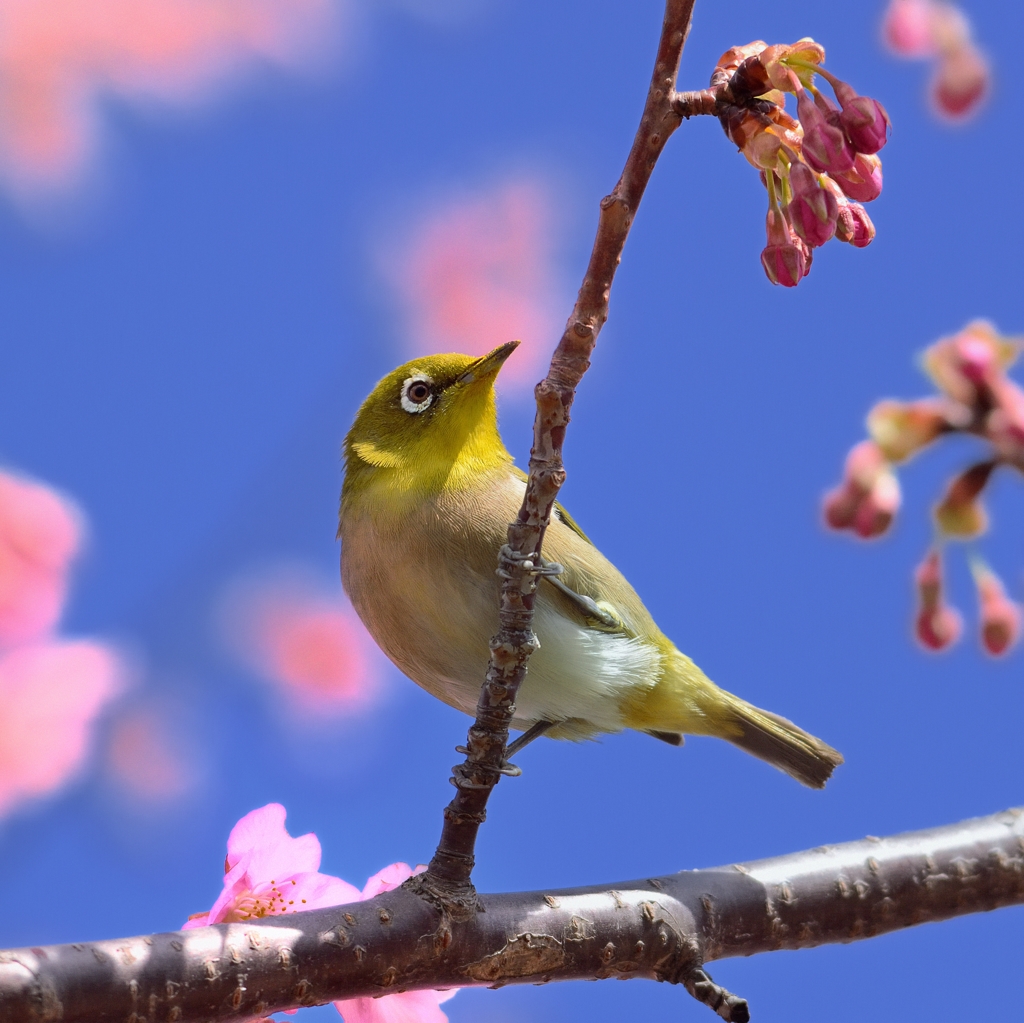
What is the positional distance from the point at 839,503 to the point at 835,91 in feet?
2.62

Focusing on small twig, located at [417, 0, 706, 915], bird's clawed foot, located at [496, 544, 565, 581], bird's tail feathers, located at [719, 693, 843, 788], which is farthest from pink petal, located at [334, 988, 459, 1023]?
bird's tail feathers, located at [719, 693, 843, 788]

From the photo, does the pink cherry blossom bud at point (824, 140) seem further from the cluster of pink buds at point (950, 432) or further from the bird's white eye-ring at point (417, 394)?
the bird's white eye-ring at point (417, 394)

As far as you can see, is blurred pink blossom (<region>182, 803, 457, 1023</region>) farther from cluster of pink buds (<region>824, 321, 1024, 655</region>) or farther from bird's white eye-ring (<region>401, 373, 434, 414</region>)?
cluster of pink buds (<region>824, 321, 1024, 655</region>)

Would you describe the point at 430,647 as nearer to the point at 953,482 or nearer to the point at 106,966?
the point at 106,966

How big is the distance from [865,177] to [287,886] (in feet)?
6.32

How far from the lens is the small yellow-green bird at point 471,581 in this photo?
9.93 feet

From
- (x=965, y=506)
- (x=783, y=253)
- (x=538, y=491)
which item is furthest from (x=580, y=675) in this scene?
(x=965, y=506)

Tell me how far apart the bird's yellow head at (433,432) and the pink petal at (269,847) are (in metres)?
1.06

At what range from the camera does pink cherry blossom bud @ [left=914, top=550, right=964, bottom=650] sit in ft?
3.41

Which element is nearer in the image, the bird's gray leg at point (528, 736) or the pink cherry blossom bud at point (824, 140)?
the pink cherry blossom bud at point (824, 140)

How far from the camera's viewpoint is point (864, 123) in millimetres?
1451

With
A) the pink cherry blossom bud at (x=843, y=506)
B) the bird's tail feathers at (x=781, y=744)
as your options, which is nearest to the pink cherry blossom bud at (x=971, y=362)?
the pink cherry blossom bud at (x=843, y=506)

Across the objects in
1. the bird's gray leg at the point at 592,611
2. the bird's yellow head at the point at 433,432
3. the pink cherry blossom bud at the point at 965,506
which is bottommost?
the pink cherry blossom bud at the point at 965,506

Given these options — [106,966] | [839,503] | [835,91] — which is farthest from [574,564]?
[839,503]
